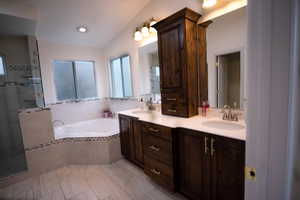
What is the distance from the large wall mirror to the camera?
1604 millimetres

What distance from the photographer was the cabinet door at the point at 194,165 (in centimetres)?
145

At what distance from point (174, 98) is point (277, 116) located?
5.43 feet

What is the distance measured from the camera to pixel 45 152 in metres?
2.47

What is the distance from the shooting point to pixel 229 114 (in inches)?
67.7

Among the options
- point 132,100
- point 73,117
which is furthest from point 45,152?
point 132,100

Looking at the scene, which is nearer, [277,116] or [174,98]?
[277,116]

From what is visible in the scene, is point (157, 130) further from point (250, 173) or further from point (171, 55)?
point (250, 173)

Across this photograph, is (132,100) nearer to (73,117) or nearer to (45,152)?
(73,117)

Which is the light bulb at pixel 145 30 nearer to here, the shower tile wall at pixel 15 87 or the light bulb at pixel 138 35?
the light bulb at pixel 138 35

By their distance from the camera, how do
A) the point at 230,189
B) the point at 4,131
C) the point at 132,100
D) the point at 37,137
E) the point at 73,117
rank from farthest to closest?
the point at 73,117 < the point at 132,100 < the point at 4,131 < the point at 37,137 < the point at 230,189

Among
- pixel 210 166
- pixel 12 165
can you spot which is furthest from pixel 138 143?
pixel 12 165

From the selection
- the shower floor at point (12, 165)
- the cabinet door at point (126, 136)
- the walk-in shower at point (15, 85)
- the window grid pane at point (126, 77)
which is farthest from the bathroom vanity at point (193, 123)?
the walk-in shower at point (15, 85)

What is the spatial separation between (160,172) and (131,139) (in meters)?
0.76

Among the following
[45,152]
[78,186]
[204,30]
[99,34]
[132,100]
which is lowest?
[78,186]
